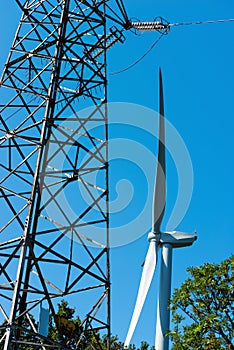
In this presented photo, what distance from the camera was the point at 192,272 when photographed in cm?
1952

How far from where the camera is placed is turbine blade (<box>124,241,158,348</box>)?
2130 centimetres

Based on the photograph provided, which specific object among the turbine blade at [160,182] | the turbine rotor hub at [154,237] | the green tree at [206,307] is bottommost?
the green tree at [206,307]

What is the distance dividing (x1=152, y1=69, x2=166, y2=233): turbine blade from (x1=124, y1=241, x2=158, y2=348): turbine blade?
38.5 inches

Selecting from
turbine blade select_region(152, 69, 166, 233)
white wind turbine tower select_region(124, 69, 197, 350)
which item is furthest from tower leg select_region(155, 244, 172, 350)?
turbine blade select_region(152, 69, 166, 233)

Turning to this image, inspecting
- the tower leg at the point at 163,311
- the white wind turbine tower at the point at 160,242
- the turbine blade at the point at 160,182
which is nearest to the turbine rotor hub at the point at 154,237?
the white wind turbine tower at the point at 160,242

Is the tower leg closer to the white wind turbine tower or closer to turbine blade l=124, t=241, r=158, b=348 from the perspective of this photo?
the white wind turbine tower

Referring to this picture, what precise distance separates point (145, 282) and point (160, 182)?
4.12m

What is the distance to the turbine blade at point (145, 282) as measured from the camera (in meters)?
21.3

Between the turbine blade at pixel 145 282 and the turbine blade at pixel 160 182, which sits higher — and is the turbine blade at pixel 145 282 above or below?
below

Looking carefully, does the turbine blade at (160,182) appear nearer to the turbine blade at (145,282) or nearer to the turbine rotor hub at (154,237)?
the turbine rotor hub at (154,237)

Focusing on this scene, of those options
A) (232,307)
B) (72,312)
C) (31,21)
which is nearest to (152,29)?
(31,21)

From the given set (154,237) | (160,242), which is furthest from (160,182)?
(160,242)

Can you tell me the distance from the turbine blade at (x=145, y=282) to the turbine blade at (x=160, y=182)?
3.21 ft

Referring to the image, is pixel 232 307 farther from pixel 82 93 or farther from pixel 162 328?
pixel 82 93
